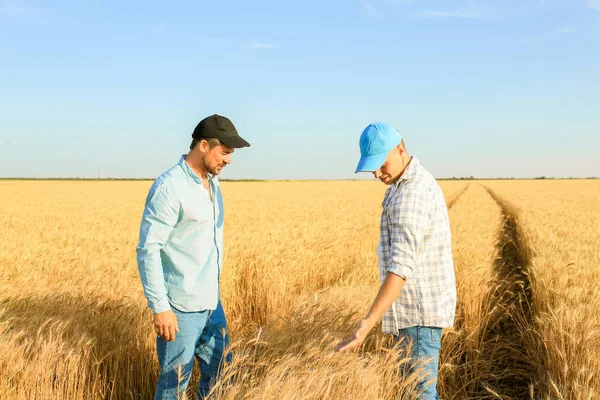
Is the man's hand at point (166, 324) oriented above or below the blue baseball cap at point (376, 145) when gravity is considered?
below

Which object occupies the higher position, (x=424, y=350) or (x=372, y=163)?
(x=372, y=163)

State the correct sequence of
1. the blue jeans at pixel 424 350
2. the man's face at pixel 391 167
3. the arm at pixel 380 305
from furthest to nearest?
the blue jeans at pixel 424 350 < the man's face at pixel 391 167 < the arm at pixel 380 305

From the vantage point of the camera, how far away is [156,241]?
9.50 feet

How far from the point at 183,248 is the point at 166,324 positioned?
1.46 feet

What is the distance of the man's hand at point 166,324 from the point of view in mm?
2842

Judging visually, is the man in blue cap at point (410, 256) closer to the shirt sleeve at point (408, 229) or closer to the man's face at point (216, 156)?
the shirt sleeve at point (408, 229)

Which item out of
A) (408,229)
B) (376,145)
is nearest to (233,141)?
(376,145)

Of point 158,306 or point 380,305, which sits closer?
Answer: point 380,305


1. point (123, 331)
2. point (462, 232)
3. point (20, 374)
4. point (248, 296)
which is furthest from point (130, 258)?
point (462, 232)

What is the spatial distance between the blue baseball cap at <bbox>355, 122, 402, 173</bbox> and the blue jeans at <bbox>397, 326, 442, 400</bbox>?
3.03ft

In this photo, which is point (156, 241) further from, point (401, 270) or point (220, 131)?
point (401, 270)

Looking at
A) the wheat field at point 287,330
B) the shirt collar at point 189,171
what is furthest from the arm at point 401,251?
the shirt collar at point 189,171

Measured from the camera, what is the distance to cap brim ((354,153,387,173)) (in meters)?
2.50

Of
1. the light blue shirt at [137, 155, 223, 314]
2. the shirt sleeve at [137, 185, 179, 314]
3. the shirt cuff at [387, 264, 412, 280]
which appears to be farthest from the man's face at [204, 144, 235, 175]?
the shirt cuff at [387, 264, 412, 280]
